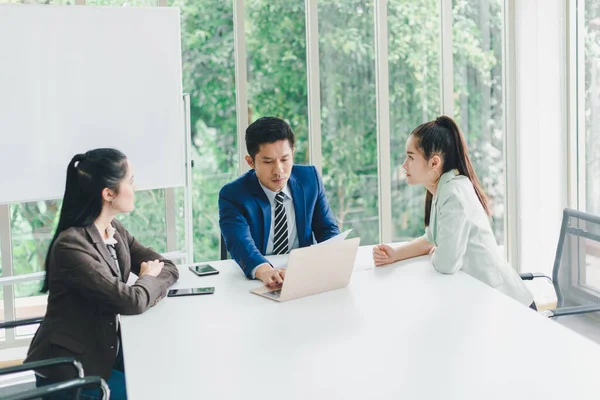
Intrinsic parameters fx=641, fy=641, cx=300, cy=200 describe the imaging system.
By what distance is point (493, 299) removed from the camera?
2000 mm

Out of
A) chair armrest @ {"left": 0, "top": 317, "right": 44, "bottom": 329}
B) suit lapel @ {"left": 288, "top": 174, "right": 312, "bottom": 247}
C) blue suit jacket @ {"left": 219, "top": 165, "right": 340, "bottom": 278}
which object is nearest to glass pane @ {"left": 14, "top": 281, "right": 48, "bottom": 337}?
chair armrest @ {"left": 0, "top": 317, "right": 44, "bottom": 329}

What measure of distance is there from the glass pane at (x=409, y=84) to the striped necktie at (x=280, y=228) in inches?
65.3

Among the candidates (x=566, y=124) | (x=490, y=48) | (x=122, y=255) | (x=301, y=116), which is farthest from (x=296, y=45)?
(x=122, y=255)

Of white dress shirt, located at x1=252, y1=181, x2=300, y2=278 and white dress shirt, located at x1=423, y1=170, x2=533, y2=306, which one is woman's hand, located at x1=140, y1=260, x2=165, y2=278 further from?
white dress shirt, located at x1=423, y1=170, x2=533, y2=306

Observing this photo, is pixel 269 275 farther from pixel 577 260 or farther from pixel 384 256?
pixel 577 260

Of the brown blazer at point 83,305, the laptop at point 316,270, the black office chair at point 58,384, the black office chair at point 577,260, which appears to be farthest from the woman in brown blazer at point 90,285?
the black office chair at point 577,260

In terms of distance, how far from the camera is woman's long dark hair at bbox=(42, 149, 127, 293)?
2.08 metres

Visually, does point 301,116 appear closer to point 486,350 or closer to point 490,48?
point 490,48

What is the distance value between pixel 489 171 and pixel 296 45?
1.61m

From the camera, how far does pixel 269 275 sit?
7.30ft

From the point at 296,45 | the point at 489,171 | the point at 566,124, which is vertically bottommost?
the point at 489,171

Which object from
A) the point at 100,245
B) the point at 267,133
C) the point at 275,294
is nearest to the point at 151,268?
the point at 100,245

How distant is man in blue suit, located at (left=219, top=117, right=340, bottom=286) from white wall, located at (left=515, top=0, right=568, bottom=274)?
6.47 ft

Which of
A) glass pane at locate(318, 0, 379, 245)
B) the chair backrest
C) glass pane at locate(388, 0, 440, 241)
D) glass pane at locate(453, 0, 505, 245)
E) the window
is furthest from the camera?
glass pane at locate(453, 0, 505, 245)
